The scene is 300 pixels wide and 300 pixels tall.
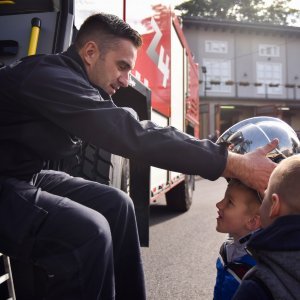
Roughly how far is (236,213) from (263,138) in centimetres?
37

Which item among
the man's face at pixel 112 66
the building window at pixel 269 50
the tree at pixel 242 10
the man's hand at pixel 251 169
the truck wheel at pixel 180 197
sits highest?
the tree at pixel 242 10

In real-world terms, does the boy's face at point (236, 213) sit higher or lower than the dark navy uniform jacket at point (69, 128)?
lower

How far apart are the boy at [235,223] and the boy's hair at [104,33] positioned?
88cm

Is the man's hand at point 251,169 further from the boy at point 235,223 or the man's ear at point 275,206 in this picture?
the man's ear at point 275,206

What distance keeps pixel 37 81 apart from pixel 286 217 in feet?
3.63

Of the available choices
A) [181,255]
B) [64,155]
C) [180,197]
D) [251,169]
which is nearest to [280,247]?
[251,169]

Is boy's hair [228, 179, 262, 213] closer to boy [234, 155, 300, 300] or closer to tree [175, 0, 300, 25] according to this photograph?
boy [234, 155, 300, 300]

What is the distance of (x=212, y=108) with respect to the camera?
27.8 metres

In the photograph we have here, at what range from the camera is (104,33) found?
7.30ft

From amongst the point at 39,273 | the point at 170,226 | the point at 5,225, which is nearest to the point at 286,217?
the point at 5,225

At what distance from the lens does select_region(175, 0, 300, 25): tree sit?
37.2 metres

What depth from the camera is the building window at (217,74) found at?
28672 mm

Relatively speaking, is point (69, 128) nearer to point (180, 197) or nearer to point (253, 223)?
point (253, 223)

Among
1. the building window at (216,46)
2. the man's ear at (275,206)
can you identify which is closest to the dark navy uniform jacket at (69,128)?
the man's ear at (275,206)
